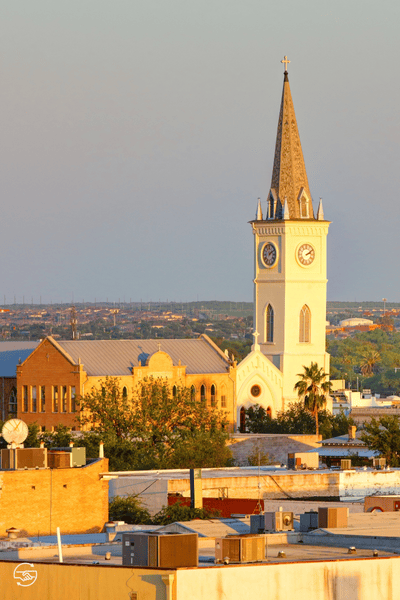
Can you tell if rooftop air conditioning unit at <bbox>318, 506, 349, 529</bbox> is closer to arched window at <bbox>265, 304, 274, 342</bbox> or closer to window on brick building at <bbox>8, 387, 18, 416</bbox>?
window on brick building at <bbox>8, 387, 18, 416</bbox>

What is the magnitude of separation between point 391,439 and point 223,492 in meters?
22.8

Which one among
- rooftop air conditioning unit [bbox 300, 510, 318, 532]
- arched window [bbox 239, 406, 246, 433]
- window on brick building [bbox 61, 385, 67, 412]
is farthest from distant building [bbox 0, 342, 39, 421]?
rooftop air conditioning unit [bbox 300, 510, 318, 532]

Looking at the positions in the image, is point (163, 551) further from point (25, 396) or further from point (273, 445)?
point (25, 396)

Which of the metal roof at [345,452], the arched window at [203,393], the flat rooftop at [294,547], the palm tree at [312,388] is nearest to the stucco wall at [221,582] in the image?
the flat rooftop at [294,547]

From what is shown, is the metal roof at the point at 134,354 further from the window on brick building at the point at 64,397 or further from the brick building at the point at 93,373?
the window on brick building at the point at 64,397

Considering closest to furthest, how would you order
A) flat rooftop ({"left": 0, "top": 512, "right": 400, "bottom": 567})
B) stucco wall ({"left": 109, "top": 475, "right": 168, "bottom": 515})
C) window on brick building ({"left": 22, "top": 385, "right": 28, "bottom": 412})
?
flat rooftop ({"left": 0, "top": 512, "right": 400, "bottom": 567})
stucco wall ({"left": 109, "top": 475, "right": 168, "bottom": 515})
window on brick building ({"left": 22, "top": 385, "right": 28, "bottom": 412})

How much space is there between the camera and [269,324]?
397 feet

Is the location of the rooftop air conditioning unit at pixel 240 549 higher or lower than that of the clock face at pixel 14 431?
lower

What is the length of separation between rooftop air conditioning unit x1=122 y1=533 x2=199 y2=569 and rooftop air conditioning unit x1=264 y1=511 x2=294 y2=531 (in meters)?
6.97

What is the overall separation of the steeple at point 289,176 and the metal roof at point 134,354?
14.9 meters

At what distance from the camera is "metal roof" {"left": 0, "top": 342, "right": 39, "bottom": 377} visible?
105125mm

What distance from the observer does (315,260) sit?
4749 inches

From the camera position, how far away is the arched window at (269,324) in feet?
396

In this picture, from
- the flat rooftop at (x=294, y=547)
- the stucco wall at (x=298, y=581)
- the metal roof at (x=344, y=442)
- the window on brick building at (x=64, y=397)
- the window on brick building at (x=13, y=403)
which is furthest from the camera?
the window on brick building at (x=13, y=403)
